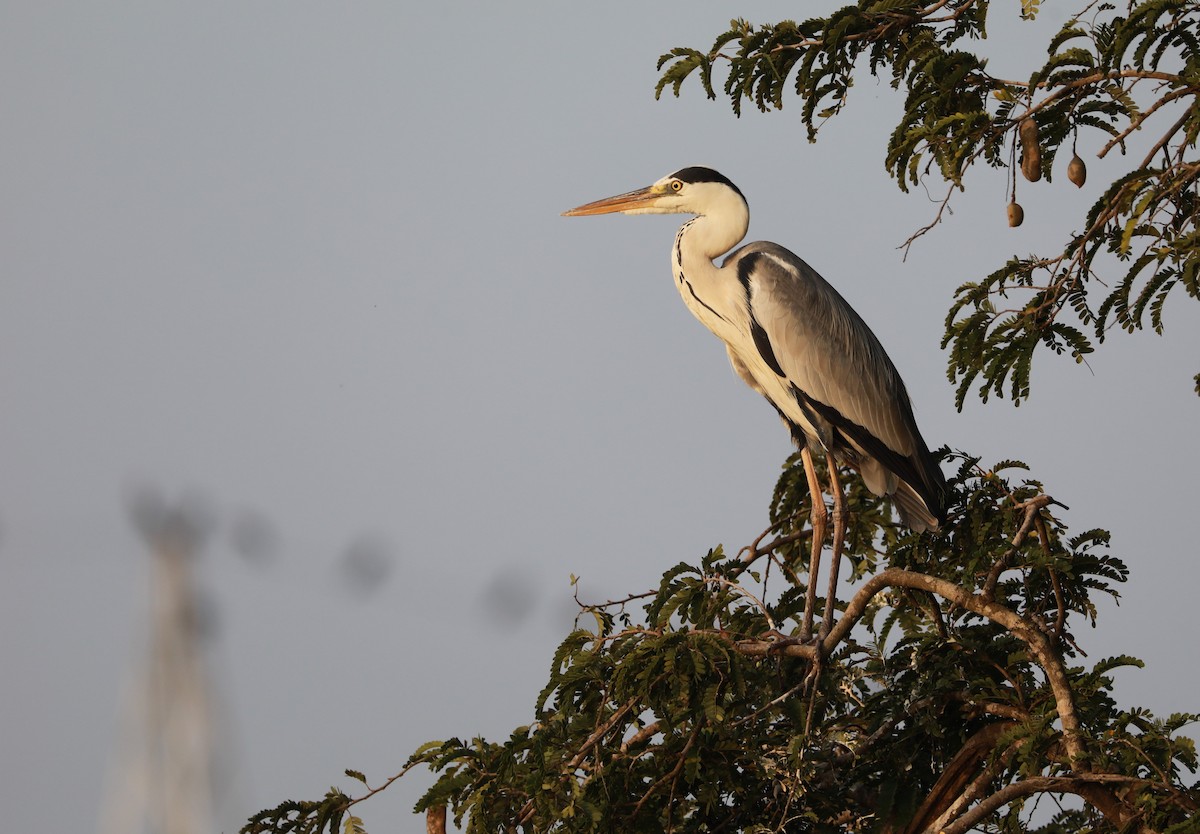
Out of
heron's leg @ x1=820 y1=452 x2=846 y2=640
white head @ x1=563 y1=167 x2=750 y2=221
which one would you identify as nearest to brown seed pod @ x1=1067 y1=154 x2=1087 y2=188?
heron's leg @ x1=820 y1=452 x2=846 y2=640

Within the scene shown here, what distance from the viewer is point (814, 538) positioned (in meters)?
5.84

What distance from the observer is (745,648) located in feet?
15.3

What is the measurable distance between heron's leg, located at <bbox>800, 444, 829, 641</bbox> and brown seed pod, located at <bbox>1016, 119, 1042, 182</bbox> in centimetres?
198

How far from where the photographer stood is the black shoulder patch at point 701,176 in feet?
22.3

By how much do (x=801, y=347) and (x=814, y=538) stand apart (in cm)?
97

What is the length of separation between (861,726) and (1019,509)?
87 cm

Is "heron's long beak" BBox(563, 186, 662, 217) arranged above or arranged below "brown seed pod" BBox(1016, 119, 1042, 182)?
above

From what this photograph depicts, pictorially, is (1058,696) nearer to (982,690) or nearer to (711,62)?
(982,690)

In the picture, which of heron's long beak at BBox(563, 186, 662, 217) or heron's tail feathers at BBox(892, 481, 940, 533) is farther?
heron's long beak at BBox(563, 186, 662, 217)

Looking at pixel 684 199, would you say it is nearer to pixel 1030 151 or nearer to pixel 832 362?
pixel 832 362

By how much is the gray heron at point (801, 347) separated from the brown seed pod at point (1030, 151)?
1.91m

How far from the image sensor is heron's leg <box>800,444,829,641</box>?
18.4ft

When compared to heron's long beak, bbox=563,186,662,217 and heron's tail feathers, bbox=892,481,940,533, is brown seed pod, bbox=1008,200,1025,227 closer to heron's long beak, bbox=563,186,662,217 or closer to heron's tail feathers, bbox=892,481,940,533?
heron's tail feathers, bbox=892,481,940,533

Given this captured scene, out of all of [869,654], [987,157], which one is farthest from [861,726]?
[987,157]
